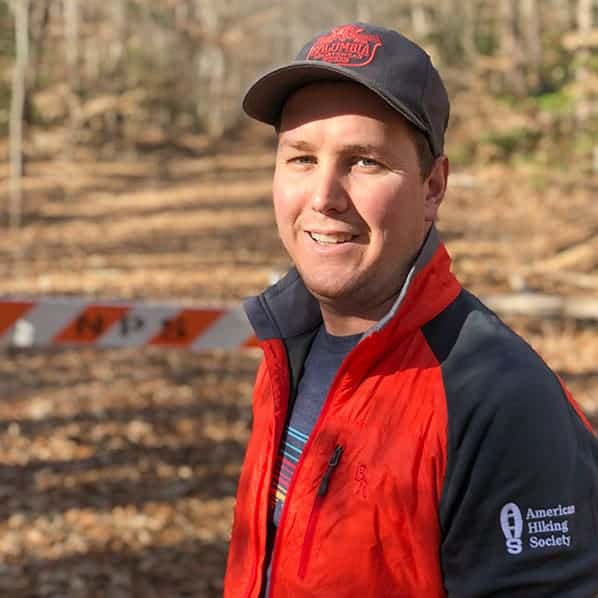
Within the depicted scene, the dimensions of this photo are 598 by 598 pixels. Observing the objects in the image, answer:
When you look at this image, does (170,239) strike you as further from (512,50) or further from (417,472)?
(417,472)

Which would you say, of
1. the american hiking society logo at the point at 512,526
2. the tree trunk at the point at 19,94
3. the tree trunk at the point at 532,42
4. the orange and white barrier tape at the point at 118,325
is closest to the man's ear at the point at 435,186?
the american hiking society logo at the point at 512,526

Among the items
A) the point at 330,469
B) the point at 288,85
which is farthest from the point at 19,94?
the point at 330,469

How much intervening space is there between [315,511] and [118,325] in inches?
119

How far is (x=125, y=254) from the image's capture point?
14008 mm

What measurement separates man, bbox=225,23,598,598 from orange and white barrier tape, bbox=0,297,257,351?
2.66m

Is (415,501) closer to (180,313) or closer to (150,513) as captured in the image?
(180,313)

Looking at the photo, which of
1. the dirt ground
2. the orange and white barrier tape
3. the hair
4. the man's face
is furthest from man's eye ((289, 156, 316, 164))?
the dirt ground

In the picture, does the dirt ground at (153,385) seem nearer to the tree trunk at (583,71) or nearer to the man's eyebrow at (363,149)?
the tree trunk at (583,71)

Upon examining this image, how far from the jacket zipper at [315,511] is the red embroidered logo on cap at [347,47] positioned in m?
0.80

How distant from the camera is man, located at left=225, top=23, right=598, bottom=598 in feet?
5.05

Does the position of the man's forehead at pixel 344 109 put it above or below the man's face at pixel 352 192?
above

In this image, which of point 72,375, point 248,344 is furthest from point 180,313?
point 72,375

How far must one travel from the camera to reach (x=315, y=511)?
175cm

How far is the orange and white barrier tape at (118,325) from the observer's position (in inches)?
179
